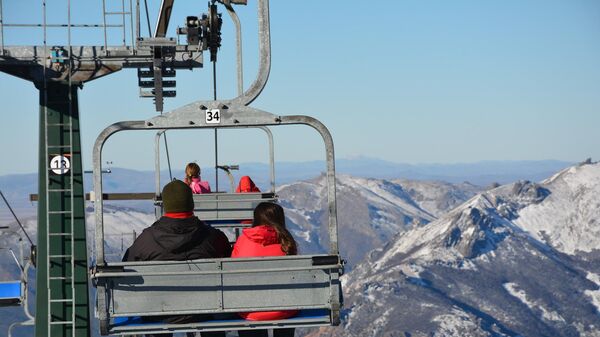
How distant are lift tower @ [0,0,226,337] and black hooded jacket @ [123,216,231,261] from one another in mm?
13874

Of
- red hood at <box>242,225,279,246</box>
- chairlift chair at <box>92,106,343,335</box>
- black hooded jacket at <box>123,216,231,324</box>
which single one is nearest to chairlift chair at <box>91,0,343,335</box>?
chairlift chair at <box>92,106,343,335</box>

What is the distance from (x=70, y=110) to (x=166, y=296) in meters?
19.2

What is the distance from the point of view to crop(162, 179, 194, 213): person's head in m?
10.9

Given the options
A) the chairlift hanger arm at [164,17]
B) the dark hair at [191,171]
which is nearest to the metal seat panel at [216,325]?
the dark hair at [191,171]

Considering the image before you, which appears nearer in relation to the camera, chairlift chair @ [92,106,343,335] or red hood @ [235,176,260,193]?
chairlift chair @ [92,106,343,335]

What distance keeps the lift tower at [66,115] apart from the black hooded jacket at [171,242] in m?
13.9

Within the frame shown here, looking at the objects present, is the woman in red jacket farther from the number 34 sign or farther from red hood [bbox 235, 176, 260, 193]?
red hood [bbox 235, 176, 260, 193]

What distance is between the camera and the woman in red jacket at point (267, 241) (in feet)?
37.4

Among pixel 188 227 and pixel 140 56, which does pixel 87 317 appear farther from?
pixel 188 227

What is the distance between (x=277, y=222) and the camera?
11438 mm

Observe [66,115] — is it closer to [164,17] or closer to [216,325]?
[164,17]

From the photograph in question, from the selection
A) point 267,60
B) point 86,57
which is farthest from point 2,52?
point 267,60

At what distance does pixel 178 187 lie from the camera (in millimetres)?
10930

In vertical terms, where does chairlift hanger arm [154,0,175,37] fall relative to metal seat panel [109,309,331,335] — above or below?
above
